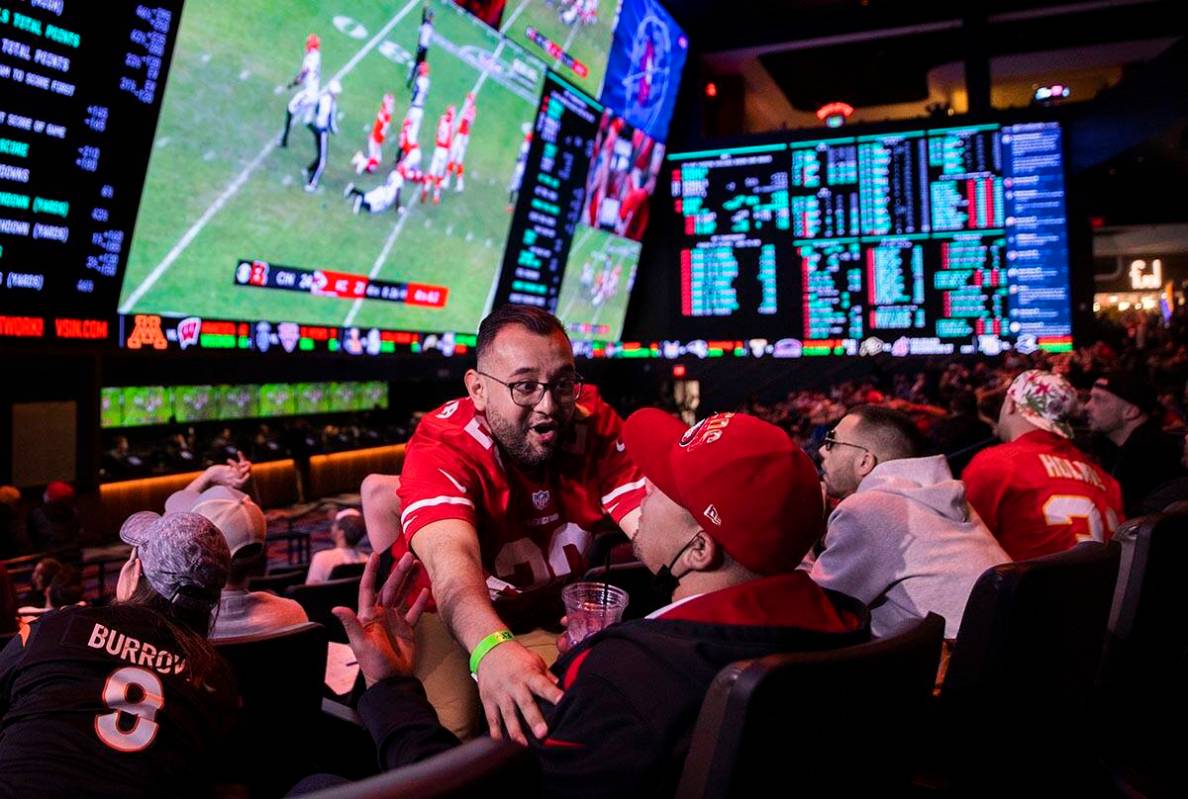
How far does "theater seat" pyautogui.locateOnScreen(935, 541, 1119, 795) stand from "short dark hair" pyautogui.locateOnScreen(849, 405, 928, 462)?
702mm

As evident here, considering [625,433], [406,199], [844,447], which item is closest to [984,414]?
[844,447]

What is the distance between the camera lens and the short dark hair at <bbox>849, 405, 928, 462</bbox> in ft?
7.93

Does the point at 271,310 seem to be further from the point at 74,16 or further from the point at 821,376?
the point at 821,376

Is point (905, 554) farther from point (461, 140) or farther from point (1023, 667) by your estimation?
point (461, 140)

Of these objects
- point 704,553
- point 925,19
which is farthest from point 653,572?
point 925,19

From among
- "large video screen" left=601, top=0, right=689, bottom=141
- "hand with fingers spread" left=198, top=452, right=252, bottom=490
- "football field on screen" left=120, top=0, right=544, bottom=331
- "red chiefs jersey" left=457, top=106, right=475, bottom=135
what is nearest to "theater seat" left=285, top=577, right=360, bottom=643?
"hand with fingers spread" left=198, top=452, right=252, bottom=490

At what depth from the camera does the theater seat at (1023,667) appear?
149 cm

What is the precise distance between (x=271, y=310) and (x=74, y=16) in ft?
8.22

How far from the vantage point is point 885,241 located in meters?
10.4

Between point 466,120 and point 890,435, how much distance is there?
6.36m

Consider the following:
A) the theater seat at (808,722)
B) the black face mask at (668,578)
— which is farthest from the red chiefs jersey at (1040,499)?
the theater seat at (808,722)

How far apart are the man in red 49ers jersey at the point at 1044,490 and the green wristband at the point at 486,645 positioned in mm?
1942

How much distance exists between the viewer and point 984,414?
465 centimetres

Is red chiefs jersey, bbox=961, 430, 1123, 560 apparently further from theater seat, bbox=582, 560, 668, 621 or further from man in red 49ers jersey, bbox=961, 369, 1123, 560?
theater seat, bbox=582, 560, 668, 621
